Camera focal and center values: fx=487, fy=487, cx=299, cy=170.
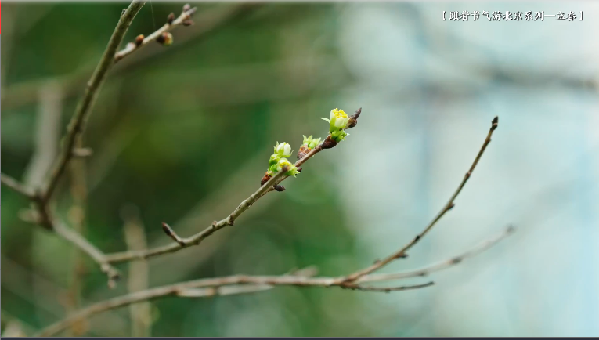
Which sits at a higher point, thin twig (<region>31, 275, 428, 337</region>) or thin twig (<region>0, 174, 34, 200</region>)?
thin twig (<region>0, 174, 34, 200</region>)

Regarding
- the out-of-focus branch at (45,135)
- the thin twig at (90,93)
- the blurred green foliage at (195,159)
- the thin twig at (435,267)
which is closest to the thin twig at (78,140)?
the thin twig at (90,93)

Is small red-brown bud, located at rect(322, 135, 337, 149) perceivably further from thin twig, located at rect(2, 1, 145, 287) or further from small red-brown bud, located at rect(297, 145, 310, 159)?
thin twig, located at rect(2, 1, 145, 287)

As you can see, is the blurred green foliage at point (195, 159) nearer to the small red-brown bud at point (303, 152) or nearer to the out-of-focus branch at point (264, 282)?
the out-of-focus branch at point (264, 282)

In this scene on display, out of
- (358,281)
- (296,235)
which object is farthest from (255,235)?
(358,281)

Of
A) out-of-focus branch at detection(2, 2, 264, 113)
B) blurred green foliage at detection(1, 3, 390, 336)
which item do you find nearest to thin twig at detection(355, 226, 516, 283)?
out-of-focus branch at detection(2, 2, 264, 113)

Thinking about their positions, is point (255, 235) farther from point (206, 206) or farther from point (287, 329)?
point (206, 206)

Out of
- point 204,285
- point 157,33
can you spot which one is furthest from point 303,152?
point 204,285

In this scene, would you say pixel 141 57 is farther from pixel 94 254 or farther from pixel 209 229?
pixel 209 229
